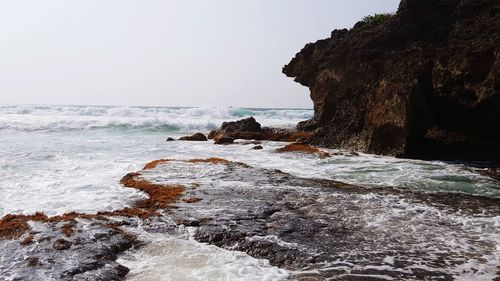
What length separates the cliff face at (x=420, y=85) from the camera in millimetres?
14492

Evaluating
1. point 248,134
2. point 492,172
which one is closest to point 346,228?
point 492,172

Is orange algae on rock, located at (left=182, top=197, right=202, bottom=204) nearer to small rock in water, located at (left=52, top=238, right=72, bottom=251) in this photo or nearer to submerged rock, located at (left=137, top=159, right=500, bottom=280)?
submerged rock, located at (left=137, top=159, right=500, bottom=280)

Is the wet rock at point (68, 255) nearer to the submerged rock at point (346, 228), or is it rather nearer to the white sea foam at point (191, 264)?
the white sea foam at point (191, 264)

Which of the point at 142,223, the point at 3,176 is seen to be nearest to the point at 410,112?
the point at 142,223

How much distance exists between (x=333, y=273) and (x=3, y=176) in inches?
424

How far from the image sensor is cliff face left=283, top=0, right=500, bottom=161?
1449cm

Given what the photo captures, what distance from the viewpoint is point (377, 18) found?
22750mm

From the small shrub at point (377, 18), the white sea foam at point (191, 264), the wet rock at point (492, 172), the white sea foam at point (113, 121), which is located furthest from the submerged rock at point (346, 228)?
the white sea foam at point (113, 121)

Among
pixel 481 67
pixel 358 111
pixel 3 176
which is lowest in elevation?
pixel 3 176

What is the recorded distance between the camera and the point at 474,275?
510 centimetres

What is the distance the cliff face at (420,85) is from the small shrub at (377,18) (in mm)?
558

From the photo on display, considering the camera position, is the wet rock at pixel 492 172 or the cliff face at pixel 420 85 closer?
the wet rock at pixel 492 172

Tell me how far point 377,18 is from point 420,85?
26.8 feet

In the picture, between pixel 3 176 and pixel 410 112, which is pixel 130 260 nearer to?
pixel 3 176
